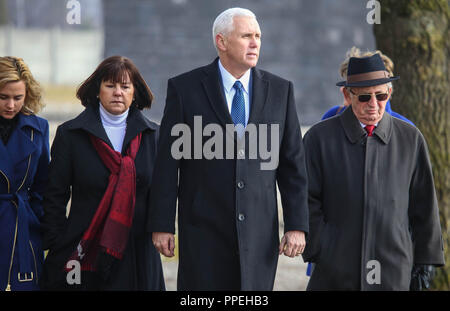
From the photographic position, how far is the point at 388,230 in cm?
450

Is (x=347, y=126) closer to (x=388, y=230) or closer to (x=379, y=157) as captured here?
(x=379, y=157)

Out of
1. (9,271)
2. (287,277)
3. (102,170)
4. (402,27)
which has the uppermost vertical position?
(402,27)

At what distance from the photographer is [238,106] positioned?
4.30 m

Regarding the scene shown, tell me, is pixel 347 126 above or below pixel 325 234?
above

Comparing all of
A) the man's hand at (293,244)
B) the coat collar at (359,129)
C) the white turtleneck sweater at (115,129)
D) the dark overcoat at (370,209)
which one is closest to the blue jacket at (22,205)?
the white turtleneck sweater at (115,129)

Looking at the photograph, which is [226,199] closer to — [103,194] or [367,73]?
[103,194]

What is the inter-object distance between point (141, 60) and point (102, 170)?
22.1 meters

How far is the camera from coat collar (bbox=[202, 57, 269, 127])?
4.25 m

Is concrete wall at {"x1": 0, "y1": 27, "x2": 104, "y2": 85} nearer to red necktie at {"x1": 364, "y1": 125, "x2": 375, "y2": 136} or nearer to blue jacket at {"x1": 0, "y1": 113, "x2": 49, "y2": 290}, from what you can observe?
blue jacket at {"x1": 0, "y1": 113, "x2": 49, "y2": 290}

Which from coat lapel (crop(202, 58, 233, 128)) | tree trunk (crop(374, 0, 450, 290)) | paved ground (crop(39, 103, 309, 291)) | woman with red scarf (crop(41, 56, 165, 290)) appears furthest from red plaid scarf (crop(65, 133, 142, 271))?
paved ground (crop(39, 103, 309, 291))

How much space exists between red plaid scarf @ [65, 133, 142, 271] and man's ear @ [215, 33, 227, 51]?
2.62 ft

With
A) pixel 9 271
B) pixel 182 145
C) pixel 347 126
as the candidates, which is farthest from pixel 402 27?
pixel 9 271

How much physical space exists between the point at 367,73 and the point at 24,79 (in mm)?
1898

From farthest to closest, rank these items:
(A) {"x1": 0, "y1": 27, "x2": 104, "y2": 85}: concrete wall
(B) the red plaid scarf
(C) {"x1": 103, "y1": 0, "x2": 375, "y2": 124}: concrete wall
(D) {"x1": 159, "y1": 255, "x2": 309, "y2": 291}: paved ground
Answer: (A) {"x1": 0, "y1": 27, "x2": 104, "y2": 85}: concrete wall, (C) {"x1": 103, "y1": 0, "x2": 375, "y2": 124}: concrete wall, (D) {"x1": 159, "y1": 255, "x2": 309, "y2": 291}: paved ground, (B) the red plaid scarf
